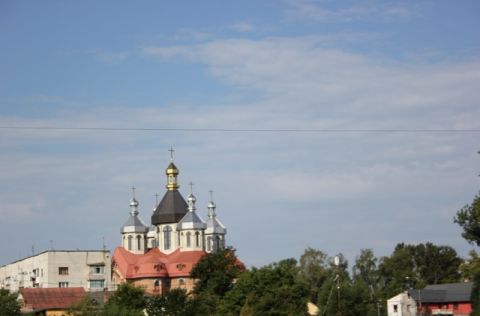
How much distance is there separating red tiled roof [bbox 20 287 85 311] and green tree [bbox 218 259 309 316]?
537 inches

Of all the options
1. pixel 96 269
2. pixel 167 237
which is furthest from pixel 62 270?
pixel 167 237

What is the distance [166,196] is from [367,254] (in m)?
26.6

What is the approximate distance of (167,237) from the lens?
12638 centimetres

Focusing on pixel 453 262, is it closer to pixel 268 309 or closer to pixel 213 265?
pixel 213 265

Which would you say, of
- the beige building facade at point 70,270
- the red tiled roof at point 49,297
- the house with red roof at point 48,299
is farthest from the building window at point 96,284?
the red tiled roof at point 49,297

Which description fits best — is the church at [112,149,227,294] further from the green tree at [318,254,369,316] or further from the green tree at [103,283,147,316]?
the green tree at [103,283,147,316]

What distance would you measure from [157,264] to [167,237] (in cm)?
793

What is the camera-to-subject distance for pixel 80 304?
224ft

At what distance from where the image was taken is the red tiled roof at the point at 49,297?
3602 inches

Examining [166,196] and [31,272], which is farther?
[166,196]

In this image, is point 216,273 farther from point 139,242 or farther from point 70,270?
point 139,242

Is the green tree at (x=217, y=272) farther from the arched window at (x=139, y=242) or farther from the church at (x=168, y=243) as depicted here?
the arched window at (x=139, y=242)

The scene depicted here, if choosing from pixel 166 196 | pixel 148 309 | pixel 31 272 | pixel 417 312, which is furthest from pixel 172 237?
pixel 148 309

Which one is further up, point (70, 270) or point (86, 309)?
point (70, 270)
